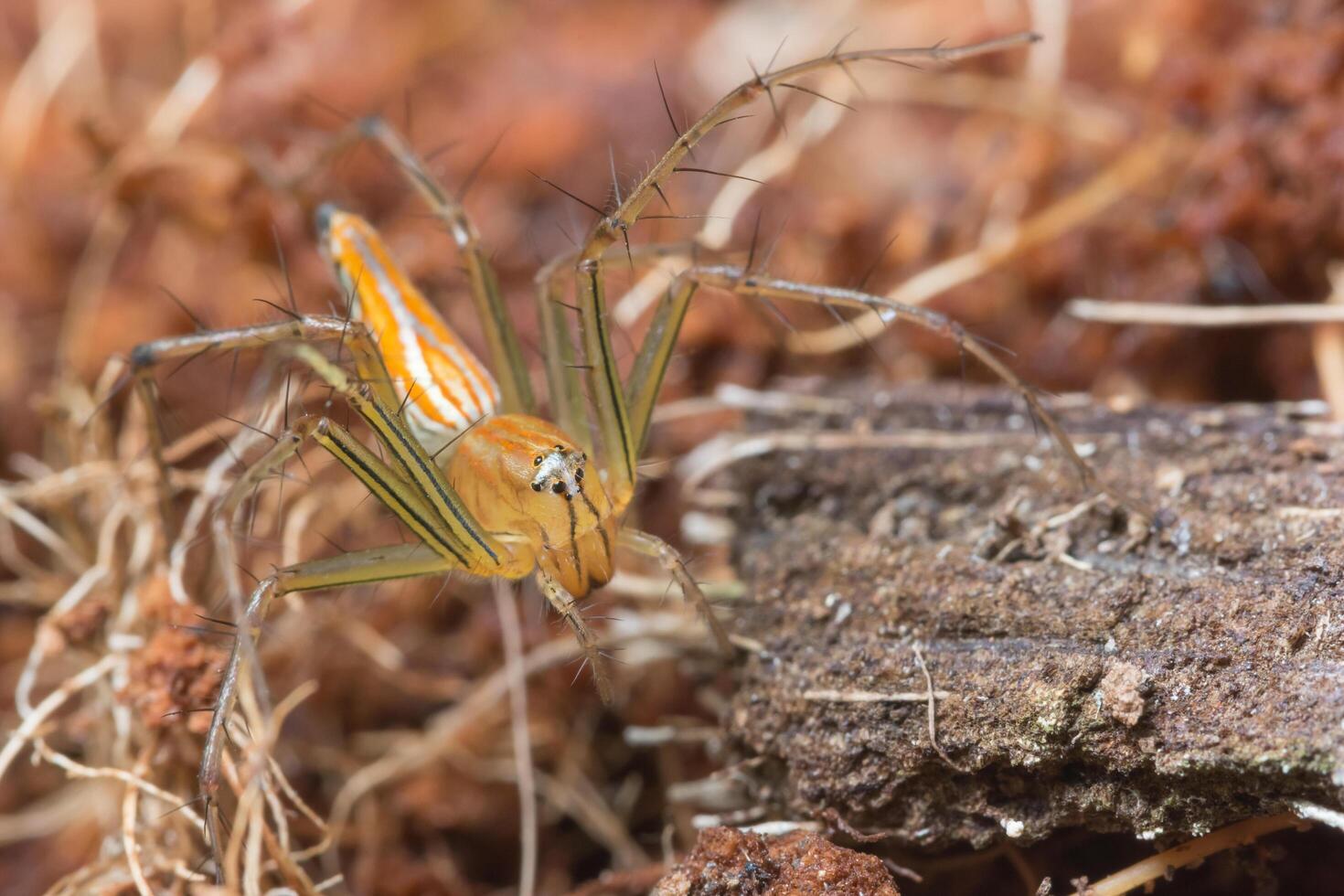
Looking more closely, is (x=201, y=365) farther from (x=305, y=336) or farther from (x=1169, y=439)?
(x=1169, y=439)

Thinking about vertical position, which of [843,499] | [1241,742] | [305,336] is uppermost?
[305,336]

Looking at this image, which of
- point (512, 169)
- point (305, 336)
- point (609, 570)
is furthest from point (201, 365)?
point (609, 570)

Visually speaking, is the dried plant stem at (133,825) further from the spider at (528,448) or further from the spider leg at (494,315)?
the spider leg at (494,315)

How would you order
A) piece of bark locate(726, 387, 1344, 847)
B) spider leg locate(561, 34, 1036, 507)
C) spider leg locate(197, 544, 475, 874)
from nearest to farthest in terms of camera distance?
piece of bark locate(726, 387, 1344, 847) < spider leg locate(197, 544, 475, 874) < spider leg locate(561, 34, 1036, 507)

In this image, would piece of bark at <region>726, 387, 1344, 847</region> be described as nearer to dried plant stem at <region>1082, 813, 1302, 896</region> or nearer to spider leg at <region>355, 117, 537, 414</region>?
dried plant stem at <region>1082, 813, 1302, 896</region>

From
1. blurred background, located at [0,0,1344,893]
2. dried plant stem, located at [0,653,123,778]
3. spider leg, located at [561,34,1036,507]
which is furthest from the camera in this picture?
blurred background, located at [0,0,1344,893]

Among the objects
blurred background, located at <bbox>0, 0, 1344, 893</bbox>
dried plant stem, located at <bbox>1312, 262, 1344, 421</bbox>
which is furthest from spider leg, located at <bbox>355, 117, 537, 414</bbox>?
dried plant stem, located at <bbox>1312, 262, 1344, 421</bbox>

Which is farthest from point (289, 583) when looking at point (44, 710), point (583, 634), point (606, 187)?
point (606, 187)
